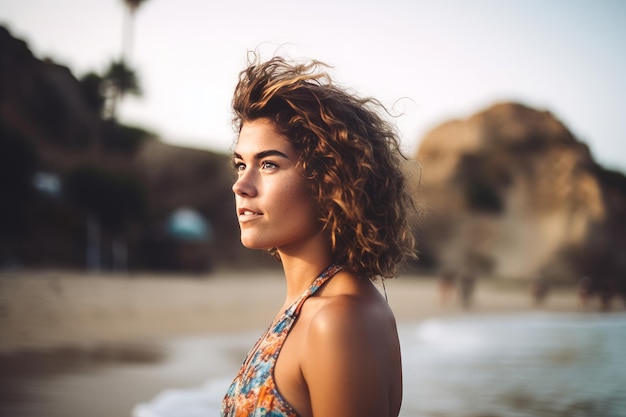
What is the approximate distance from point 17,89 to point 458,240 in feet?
119

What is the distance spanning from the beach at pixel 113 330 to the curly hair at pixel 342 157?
19.7 feet

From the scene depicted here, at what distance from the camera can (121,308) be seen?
1953 cm

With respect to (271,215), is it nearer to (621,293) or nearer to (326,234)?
(326,234)

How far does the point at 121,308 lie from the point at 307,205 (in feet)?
61.5

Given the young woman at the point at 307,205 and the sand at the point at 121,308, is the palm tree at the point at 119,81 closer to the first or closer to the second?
the sand at the point at 121,308

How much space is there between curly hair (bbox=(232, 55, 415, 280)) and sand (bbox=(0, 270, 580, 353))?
11.8 meters

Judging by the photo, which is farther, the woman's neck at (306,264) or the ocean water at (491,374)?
the ocean water at (491,374)

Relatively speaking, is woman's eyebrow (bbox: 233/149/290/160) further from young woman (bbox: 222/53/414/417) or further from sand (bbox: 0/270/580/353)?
sand (bbox: 0/270/580/353)

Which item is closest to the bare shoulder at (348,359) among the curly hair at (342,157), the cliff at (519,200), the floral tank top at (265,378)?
the floral tank top at (265,378)

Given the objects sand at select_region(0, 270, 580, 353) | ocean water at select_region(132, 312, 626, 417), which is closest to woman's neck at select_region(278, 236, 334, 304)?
ocean water at select_region(132, 312, 626, 417)

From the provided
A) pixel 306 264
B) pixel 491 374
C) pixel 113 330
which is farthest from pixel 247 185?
pixel 113 330

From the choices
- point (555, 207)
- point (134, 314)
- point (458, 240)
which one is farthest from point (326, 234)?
point (555, 207)

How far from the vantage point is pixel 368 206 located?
1720 millimetres

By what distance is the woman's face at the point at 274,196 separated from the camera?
5.68ft
